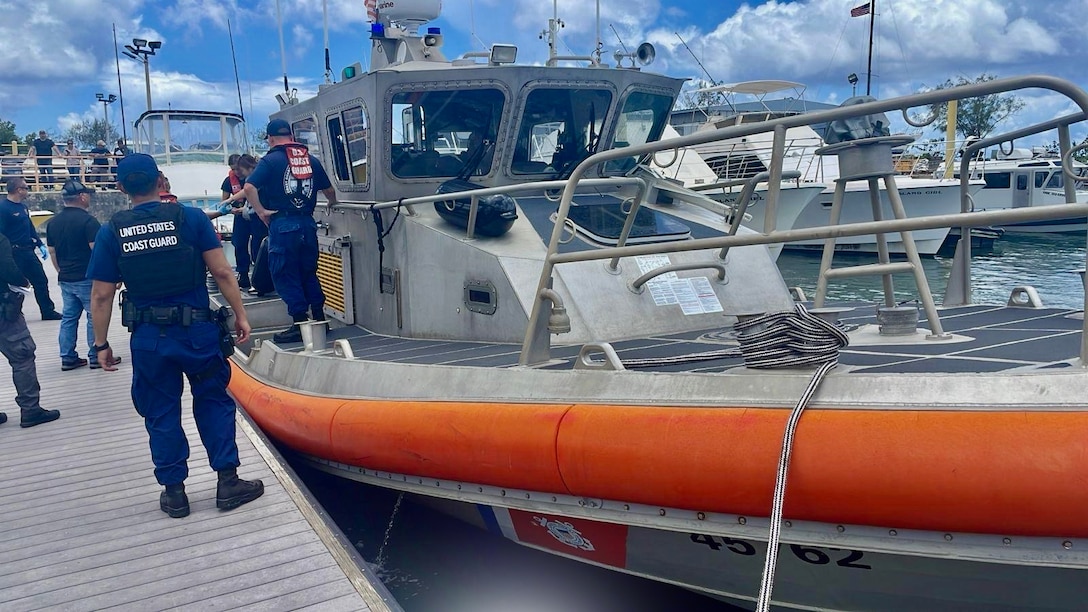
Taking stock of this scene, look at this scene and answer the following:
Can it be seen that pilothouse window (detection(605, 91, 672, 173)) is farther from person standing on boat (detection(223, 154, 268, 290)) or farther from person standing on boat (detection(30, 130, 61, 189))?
person standing on boat (detection(30, 130, 61, 189))

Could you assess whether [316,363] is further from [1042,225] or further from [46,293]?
[1042,225]

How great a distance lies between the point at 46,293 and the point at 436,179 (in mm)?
6993

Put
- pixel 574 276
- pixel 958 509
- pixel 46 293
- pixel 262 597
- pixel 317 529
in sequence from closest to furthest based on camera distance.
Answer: pixel 958 509, pixel 262 597, pixel 317 529, pixel 574 276, pixel 46 293

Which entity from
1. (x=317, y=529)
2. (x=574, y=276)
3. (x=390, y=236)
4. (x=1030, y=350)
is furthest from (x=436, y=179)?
(x=1030, y=350)

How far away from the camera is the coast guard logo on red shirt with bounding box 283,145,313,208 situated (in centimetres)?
511

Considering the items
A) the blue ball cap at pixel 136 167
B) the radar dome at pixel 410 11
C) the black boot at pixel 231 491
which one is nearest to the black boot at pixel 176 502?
the black boot at pixel 231 491

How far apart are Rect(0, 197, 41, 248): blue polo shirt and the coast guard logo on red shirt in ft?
13.7

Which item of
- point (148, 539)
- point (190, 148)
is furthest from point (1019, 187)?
point (148, 539)

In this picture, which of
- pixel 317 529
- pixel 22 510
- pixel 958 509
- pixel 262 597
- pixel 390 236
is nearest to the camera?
pixel 958 509

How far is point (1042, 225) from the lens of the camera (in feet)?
82.7

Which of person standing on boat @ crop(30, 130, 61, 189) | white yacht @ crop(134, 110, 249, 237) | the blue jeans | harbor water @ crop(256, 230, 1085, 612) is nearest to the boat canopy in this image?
white yacht @ crop(134, 110, 249, 237)

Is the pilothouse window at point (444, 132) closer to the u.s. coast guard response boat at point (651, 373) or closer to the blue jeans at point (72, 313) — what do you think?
the u.s. coast guard response boat at point (651, 373)

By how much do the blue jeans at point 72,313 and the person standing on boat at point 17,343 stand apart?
58.2 inches

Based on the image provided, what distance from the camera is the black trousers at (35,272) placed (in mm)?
8062
